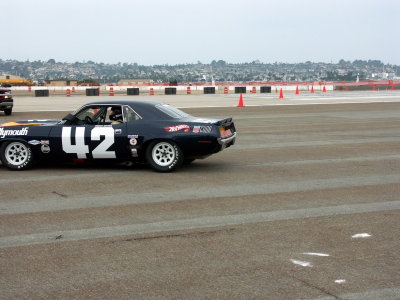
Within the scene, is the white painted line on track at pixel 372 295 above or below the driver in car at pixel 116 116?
below

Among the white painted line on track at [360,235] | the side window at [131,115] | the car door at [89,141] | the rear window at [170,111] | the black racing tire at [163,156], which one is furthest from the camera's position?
the rear window at [170,111]

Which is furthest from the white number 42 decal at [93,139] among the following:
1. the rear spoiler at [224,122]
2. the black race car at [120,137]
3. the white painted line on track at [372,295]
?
the white painted line on track at [372,295]

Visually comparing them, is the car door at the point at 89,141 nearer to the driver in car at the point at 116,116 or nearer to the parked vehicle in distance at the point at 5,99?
the driver in car at the point at 116,116

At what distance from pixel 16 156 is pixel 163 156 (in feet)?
9.15

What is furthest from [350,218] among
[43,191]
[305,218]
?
[43,191]

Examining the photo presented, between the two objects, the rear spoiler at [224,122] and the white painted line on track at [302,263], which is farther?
the rear spoiler at [224,122]

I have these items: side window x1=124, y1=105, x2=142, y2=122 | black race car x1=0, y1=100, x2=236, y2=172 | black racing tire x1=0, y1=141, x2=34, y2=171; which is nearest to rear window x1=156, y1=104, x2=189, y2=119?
black race car x1=0, y1=100, x2=236, y2=172

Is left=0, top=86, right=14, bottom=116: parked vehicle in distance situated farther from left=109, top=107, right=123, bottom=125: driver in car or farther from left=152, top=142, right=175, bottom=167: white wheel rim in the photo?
left=152, top=142, right=175, bottom=167: white wheel rim

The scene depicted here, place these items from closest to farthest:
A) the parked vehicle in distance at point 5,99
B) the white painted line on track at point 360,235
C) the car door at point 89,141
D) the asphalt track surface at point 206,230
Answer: the asphalt track surface at point 206,230 < the white painted line on track at point 360,235 < the car door at point 89,141 < the parked vehicle in distance at point 5,99

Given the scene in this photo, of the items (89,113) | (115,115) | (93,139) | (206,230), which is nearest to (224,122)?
(115,115)

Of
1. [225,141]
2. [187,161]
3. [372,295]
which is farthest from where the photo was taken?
[187,161]

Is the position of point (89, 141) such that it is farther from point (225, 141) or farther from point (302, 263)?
point (302, 263)

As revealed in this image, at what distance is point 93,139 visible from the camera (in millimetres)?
11172

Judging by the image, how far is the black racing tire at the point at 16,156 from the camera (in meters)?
11.5
